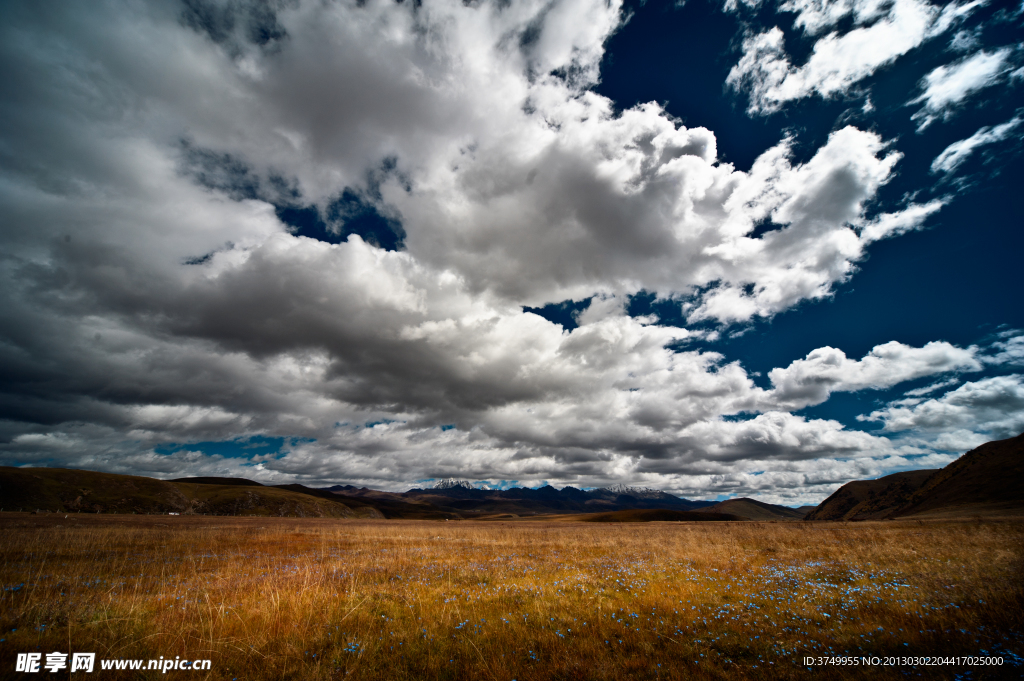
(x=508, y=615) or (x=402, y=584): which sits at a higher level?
(x=508, y=615)

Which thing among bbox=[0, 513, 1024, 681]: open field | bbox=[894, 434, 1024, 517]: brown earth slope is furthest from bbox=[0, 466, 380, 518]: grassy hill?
bbox=[894, 434, 1024, 517]: brown earth slope

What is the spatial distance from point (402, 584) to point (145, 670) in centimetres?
749

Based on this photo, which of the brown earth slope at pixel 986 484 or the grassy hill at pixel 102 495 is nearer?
the brown earth slope at pixel 986 484

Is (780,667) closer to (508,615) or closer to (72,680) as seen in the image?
(508,615)

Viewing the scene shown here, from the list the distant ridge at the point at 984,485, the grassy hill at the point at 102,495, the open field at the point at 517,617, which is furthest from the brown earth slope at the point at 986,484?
the grassy hill at the point at 102,495

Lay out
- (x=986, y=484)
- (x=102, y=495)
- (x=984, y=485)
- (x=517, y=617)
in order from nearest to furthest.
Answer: (x=517, y=617) → (x=986, y=484) → (x=984, y=485) → (x=102, y=495)

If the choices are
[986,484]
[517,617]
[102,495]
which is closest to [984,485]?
[986,484]

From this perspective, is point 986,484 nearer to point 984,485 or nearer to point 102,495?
point 984,485

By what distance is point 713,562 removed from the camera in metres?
16.8

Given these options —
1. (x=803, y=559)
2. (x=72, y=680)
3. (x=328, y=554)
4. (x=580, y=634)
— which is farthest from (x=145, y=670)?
(x=803, y=559)

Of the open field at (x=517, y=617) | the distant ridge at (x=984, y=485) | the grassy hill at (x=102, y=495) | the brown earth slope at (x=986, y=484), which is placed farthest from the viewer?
the grassy hill at (x=102, y=495)

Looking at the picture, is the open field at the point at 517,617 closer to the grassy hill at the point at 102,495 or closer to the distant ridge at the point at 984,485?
the distant ridge at the point at 984,485

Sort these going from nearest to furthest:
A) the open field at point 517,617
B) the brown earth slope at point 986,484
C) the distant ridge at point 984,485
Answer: the open field at point 517,617, the distant ridge at point 984,485, the brown earth slope at point 986,484

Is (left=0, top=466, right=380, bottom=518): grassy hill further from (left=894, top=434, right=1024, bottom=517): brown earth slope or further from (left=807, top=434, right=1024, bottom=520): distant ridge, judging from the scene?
(left=894, top=434, right=1024, bottom=517): brown earth slope
